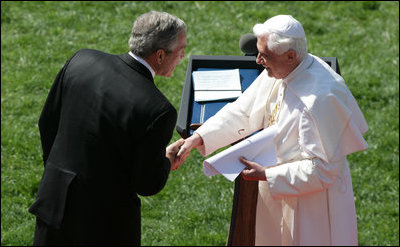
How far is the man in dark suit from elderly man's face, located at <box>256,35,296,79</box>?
0.43m

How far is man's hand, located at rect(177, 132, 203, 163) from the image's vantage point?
14.0 feet

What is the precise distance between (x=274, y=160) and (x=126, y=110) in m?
0.88

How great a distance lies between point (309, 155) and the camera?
151 inches

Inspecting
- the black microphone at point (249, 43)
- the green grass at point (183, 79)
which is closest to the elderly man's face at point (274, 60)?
the black microphone at point (249, 43)

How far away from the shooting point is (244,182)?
441 cm

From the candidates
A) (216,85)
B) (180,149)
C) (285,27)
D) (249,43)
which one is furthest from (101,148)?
(249,43)

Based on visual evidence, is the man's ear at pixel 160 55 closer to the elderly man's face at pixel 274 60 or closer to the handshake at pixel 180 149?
the elderly man's face at pixel 274 60

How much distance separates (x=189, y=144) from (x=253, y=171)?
585mm

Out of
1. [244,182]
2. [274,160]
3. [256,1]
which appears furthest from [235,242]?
[256,1]

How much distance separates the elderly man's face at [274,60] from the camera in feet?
12.6

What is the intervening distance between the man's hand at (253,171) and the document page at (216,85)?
3.21ft

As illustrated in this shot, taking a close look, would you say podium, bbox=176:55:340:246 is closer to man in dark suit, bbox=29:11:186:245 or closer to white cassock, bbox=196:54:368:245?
white cassock, bbox=196:54:368:245

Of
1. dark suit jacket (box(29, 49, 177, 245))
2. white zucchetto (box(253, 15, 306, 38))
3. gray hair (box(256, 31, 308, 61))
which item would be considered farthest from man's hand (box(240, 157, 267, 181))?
white zucchetto (box(253, 15, 306, 38))

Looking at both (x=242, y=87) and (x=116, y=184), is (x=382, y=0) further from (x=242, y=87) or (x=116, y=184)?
(x=116, y=184)
